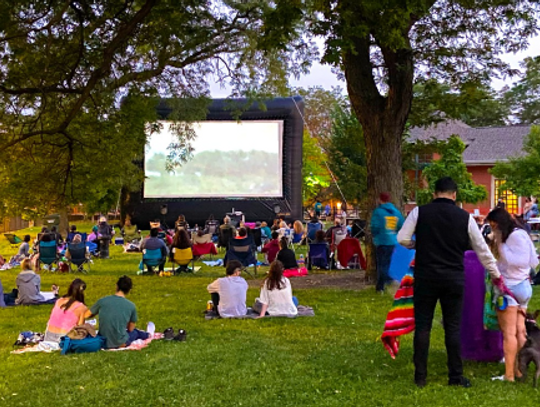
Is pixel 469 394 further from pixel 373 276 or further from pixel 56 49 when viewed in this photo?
pixel 56 49

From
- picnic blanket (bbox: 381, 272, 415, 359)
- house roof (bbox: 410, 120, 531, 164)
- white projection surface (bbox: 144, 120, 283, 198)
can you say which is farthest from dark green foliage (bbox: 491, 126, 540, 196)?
picnic blanket (bbox: 381, 272, 415, 359)

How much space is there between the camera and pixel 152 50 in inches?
440

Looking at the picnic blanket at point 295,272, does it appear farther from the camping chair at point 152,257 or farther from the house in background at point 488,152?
the house in background at point 488,152

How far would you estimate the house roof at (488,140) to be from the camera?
34125 millimetres

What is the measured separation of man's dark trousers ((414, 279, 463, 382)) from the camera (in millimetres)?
4527

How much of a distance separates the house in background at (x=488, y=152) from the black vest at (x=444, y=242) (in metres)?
28.9

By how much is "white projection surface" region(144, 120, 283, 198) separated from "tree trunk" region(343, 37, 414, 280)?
1475cm

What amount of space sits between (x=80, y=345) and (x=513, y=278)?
13.4 ft

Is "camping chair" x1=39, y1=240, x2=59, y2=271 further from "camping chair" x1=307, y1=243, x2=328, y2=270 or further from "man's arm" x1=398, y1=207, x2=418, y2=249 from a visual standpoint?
"man's arm" x1=398, y1=207, x2=418, y2=249

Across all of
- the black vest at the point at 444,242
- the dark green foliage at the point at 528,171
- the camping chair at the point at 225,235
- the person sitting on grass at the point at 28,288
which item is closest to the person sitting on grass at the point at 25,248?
the camping chair at the point at 225,235

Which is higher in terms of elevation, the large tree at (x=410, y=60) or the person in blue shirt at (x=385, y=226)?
the large tree at (x=410, y=60)

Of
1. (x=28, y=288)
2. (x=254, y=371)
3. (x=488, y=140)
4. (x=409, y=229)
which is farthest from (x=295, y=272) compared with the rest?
(x=488, y=140)

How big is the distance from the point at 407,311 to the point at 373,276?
5704 millimetres

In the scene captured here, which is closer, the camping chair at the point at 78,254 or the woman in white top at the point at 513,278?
the woman in white top at the point at 513,278
